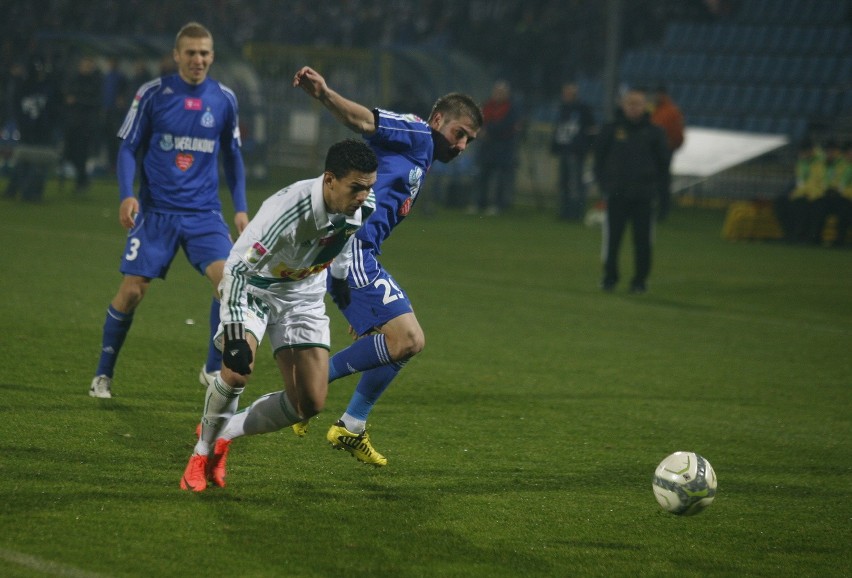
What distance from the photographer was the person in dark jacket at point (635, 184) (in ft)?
42.3

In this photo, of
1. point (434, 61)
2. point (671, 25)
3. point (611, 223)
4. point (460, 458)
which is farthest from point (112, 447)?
point (671, 25)

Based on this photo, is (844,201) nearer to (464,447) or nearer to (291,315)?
(464,447)

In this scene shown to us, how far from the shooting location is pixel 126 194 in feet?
22.1

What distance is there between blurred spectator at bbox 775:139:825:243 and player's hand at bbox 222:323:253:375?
1546cm

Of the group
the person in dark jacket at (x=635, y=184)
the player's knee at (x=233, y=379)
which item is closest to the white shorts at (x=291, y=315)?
the player's knee at (x=233, y=379)

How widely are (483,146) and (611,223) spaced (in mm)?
7992

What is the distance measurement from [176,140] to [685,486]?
3580 millimetres

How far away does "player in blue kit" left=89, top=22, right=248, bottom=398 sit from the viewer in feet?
21.8

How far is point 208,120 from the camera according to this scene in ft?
22.7

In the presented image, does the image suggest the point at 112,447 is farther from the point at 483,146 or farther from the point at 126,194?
the point at 483,146

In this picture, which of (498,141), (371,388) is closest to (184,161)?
(371,388)

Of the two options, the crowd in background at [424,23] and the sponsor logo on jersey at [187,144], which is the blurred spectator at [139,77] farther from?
the sponsor logo on jersey at [187,144]

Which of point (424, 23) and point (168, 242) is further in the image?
point (424, 23)

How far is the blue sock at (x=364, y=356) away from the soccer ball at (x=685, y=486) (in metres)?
A: 1.47
